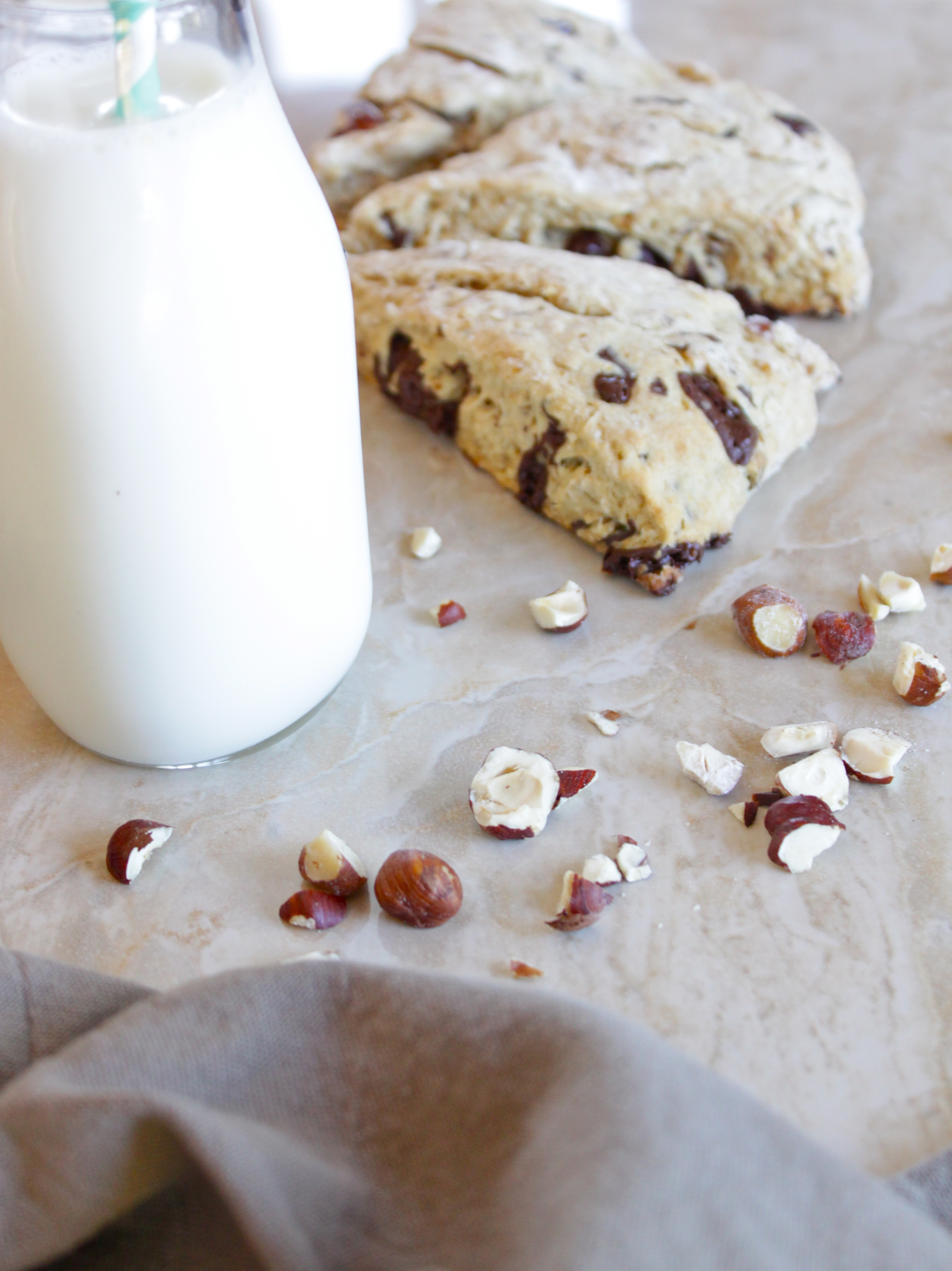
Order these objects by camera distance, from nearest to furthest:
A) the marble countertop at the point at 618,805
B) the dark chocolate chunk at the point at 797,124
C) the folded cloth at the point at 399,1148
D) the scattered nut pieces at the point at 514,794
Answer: the folded cloth at the point at 399,1148 → the marble countertop at the point at 618,805 → the scattered nut pieces at the point at 514,794 → the dark chocolate chunk at the point at 797,124

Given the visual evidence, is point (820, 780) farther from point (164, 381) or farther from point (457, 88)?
point (457, 88)

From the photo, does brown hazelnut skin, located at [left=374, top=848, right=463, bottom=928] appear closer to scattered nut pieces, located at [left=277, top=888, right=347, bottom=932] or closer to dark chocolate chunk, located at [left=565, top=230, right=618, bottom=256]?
scattered nut pieces, located at [left=277, top=888, right=347, bottom=932]

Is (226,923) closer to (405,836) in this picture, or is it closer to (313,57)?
(405,836)

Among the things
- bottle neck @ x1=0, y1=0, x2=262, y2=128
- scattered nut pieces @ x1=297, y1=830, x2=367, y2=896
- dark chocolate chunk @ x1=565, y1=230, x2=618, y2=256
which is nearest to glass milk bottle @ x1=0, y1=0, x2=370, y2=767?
bottle neck @ x1=0, y1=0, x2=262, y2=128

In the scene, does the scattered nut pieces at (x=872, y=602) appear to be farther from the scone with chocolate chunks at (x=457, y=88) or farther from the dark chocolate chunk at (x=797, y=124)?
the scone with chocolate chunks at (x=457, y=88)

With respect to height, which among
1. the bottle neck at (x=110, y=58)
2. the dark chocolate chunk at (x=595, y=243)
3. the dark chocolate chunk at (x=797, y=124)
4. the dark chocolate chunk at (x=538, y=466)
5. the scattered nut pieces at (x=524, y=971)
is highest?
the bottle neck at (x=110, y=58)

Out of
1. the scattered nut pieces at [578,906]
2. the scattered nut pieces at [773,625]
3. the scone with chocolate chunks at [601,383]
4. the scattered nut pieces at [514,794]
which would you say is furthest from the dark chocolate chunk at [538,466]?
the scattered nut pieces at [578,906]
